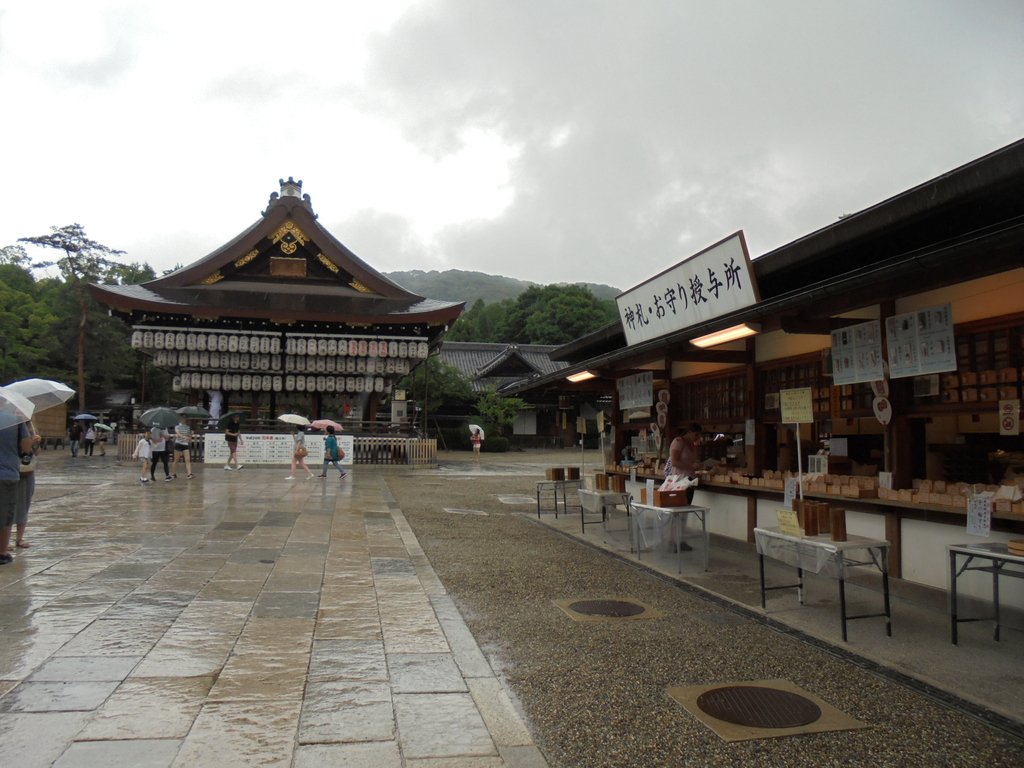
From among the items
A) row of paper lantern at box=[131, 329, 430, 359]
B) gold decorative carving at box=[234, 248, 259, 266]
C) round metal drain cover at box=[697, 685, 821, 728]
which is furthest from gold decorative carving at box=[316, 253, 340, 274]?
round metal drain cover at box=[697, 685, 821, 728]

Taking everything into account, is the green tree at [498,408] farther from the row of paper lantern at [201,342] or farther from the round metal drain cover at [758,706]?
the round metal drain cover at [758,706]

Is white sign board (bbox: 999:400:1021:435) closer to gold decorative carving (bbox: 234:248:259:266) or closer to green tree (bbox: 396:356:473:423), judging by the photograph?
gold decorative carving (bbox: 234:248:259:266)

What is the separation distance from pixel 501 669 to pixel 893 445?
450 cm

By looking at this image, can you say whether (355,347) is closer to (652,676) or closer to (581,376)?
(581,376)

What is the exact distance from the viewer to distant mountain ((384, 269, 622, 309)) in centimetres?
14525

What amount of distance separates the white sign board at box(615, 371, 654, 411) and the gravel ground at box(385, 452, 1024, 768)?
4.29 m

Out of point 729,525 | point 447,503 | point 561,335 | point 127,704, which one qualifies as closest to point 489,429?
point 561,335

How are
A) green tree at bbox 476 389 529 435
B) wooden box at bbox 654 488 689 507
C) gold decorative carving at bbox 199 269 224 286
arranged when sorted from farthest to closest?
green tree at bbox 476 389 529 435 → gold decorative carving at bbox 199 269 224 286 → wooden box at bbox 654 488 689 507

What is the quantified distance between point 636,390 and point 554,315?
49.9 meters

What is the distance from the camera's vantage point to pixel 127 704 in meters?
4.00

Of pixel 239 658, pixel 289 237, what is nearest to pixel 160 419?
pixel 289 237

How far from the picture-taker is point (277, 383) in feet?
93.1

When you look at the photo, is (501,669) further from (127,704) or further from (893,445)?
(893,445)

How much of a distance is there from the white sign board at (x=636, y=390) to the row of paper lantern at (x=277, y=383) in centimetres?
1675
